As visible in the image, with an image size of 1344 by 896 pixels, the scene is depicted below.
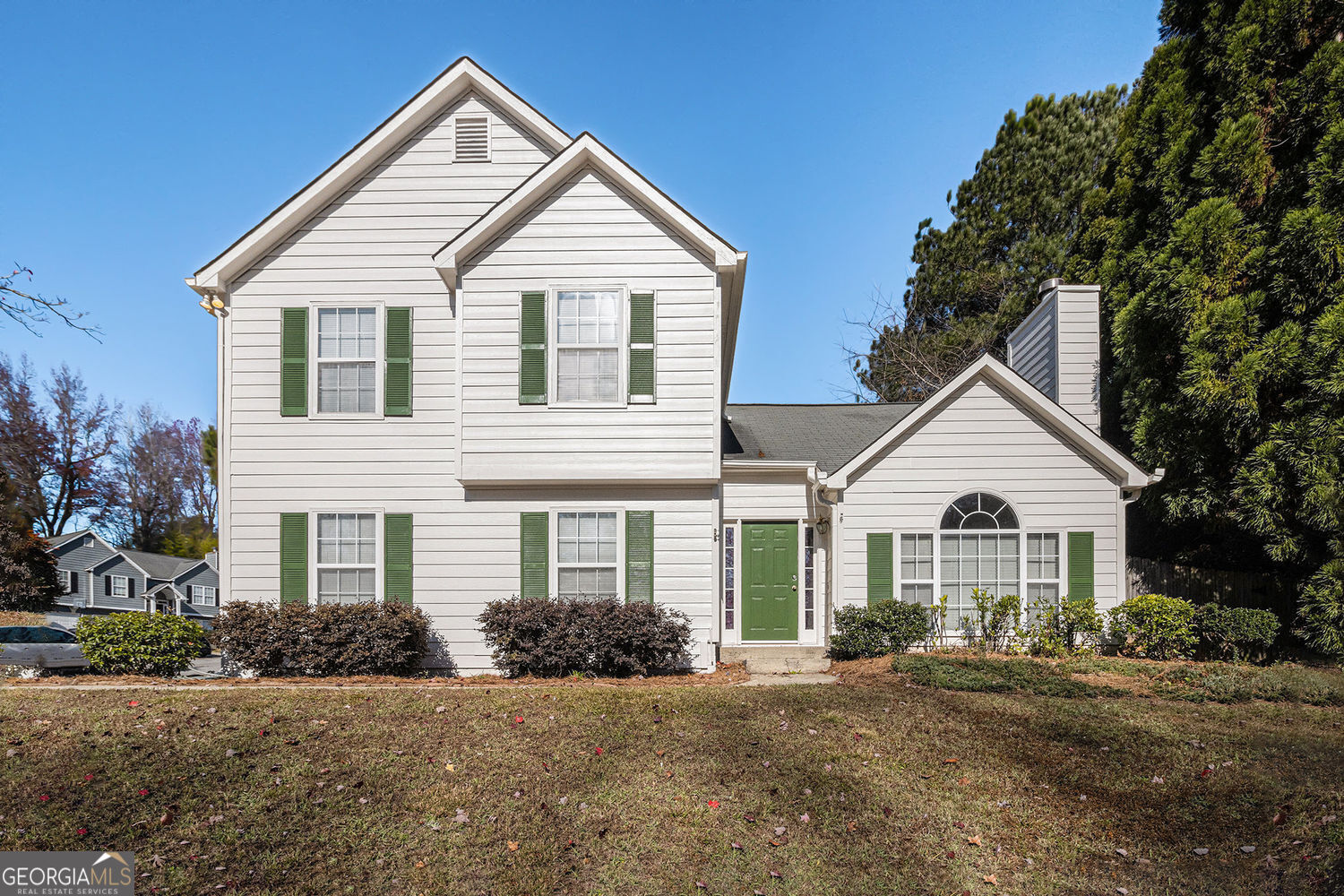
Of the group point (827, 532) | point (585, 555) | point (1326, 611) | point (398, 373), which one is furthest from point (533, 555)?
point (1326, 611)

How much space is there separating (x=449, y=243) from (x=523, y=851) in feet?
25.7

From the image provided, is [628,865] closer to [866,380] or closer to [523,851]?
[523,851]

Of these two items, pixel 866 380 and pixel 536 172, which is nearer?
pixel 536 172

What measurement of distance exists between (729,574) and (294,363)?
755cm

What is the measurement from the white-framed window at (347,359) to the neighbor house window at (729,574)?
19.7 feet

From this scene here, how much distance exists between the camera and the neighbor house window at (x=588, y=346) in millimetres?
10453

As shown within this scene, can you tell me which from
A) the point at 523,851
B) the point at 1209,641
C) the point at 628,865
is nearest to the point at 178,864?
the point at 523,851

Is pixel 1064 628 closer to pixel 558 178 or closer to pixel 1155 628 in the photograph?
pixel 1155 628

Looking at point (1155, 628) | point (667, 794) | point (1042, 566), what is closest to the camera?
point (667, 794)

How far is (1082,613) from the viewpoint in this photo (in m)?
11.5

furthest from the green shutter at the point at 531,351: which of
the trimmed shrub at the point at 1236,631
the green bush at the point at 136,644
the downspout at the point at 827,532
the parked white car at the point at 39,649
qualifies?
the parked white car at the point at 39,649

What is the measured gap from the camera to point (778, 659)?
1166 cm

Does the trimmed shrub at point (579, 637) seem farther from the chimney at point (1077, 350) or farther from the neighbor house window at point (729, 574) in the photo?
the chimney at point (1077, 350)

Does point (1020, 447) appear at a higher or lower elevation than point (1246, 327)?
lower
